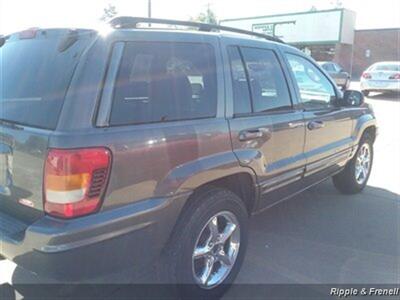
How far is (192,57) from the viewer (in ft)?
9.87

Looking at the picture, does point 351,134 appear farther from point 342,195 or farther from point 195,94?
point 195,94

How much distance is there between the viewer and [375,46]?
1425 inches

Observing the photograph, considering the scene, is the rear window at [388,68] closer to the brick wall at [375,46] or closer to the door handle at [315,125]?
the door handle at [315,125]

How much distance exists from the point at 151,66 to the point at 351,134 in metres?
3.17

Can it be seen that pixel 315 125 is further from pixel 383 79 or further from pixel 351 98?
pixel 383 79

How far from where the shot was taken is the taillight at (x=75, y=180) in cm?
229

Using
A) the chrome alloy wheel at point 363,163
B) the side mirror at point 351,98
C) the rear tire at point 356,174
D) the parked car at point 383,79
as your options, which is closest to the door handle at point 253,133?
the side mirror at point 351,98

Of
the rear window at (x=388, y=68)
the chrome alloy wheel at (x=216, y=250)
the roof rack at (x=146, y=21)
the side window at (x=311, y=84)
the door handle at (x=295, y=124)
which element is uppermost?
the roof rack at (x=146, y=21)

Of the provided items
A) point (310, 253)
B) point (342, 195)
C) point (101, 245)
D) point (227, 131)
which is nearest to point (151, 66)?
point (227, 131)

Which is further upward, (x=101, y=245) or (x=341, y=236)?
(x=101, y=245)

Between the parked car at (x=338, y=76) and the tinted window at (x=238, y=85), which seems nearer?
the tinted window at (x=238, y=85)

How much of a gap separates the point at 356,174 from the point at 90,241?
13.7 feet

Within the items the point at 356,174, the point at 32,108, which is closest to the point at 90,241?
the point at 32,108

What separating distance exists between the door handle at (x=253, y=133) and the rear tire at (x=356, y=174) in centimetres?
243
